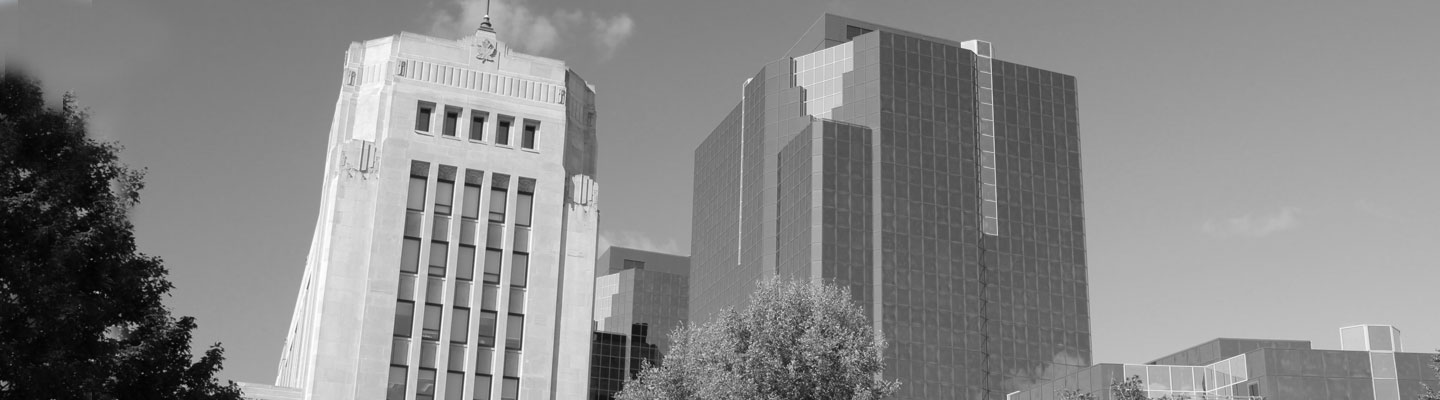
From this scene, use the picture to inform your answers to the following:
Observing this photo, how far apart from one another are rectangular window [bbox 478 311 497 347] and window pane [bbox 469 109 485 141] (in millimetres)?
9786

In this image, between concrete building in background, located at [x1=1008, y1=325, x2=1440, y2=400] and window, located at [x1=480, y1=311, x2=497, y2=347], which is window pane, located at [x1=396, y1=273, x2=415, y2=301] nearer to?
window, located at [x1=480, y1=311, x2=497, y2=347]

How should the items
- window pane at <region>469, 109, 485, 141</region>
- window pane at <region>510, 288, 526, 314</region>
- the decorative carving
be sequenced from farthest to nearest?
1. the decorative carving
2. window pane at <region>469, 109, 485, 141</region>
3. window pane at <region>510, 288, 526, 314</region>

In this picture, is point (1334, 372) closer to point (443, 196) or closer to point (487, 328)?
point (487, 328)

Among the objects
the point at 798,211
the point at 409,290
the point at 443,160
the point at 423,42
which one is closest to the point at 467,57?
the point at 423,42

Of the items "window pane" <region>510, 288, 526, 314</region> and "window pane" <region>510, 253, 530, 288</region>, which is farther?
"window pane" <region>510, 253, 530, 288</region>

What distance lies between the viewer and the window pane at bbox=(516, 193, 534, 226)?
66312mm

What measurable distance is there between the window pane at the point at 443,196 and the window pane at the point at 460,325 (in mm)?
5437

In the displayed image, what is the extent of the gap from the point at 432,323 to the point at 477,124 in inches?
452

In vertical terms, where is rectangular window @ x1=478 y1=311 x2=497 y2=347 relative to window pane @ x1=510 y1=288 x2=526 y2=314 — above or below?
below

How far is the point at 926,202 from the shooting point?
570 ft

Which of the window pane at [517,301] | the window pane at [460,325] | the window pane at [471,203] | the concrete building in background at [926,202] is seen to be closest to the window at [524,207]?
the window pane at [471,203]

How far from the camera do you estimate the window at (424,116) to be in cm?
6556

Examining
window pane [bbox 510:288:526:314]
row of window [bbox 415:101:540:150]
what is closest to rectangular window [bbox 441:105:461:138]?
row of window [bbox 415:101:540:150]

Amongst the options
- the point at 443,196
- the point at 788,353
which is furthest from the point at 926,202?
the point at 788,353
